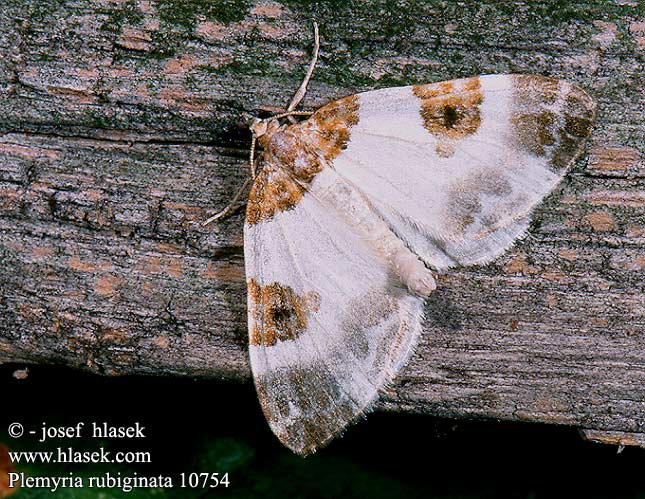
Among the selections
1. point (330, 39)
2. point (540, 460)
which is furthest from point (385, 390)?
point (330, 39)

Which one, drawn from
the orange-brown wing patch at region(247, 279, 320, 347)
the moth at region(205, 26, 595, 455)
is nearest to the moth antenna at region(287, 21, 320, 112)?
the moth at region(205, 26, 595, 455)

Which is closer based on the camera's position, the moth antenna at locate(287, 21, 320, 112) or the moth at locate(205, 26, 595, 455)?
the moth at locate(205, 26, 595, 455)

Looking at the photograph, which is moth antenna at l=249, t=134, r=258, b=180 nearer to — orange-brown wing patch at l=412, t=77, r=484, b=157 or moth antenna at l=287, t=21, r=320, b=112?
moth antenna at l=287, t=21, r=320, b=112

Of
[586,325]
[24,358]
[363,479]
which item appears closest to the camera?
[586,325]

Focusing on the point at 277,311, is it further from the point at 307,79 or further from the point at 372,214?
the point at 307,79

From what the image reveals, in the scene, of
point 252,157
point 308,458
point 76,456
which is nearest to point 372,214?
point 252,157

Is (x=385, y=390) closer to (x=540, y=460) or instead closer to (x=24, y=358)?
(x=540, y=460)

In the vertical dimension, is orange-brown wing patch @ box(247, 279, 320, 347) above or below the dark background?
above
